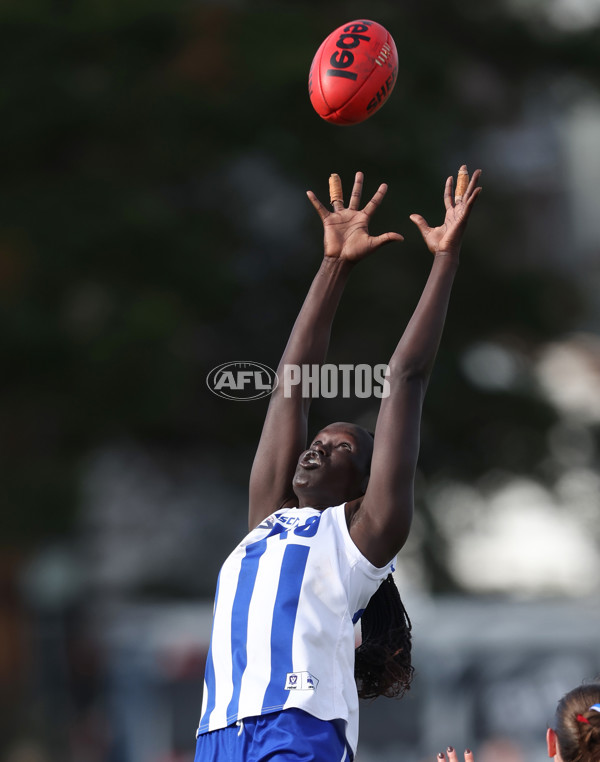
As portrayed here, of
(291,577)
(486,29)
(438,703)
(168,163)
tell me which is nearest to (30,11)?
(168,163)

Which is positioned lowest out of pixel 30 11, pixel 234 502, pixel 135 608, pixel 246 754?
pixel 246 754

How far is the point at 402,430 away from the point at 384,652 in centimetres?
91

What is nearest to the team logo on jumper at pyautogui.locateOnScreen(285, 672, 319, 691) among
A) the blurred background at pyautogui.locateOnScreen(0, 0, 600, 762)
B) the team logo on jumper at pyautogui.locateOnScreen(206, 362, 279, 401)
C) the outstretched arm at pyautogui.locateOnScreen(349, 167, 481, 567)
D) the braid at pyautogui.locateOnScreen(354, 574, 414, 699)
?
the outstretched arm at pyautogui.locateOnScreen(349, 167, 481, 567)

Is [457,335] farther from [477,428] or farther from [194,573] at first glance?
[194,573]

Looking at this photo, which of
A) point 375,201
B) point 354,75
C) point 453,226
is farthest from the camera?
point 354,75

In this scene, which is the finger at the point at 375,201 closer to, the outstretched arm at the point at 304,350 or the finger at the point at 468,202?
the outstretched arm at the point at 304,350

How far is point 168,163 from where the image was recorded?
16375 mm

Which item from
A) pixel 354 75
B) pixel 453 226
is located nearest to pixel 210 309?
pixel 354 75

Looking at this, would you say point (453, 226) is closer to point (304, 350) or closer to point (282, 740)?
point (304, 350)

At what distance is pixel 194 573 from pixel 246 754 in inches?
551

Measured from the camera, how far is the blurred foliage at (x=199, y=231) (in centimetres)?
1545

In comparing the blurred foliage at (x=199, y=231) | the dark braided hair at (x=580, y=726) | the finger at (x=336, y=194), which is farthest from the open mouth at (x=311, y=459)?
the blurred foliage at (x=199, y=231)

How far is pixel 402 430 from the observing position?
4.31m

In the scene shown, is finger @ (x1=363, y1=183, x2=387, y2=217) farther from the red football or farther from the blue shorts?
the blue shorts
